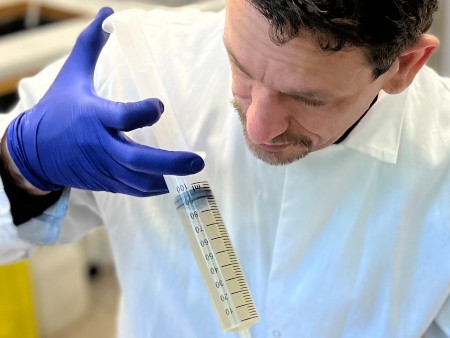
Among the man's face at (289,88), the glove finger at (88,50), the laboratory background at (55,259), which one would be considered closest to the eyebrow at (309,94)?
the man's face at (289,88)

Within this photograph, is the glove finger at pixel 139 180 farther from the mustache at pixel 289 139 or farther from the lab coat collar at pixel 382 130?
the lab coat collar at pixel 382 130

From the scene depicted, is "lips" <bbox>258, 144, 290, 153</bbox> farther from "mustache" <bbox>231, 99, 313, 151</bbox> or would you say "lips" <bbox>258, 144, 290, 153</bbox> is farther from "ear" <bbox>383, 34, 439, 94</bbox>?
"ear" <bbox>383, 34, 439, 94</bbox>

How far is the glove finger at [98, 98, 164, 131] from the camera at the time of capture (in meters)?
0.73

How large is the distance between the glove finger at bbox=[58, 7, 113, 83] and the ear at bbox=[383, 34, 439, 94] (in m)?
0.37

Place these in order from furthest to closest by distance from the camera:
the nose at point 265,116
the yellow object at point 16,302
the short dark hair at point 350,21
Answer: the yellow object at point 16,302, the nose at point 265,116, the short dark hair at point 350,21

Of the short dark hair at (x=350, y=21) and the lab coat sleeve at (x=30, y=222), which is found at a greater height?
the short dark hair at (x=350, y=21)

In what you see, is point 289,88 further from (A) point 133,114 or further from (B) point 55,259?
(B) point 55,259

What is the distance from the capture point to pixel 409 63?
2.48 feet

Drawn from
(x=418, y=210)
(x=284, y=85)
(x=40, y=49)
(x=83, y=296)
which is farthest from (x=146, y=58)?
(x=83, y=296)

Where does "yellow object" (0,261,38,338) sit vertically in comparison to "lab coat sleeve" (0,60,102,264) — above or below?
below

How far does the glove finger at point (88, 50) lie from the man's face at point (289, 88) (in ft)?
0.68

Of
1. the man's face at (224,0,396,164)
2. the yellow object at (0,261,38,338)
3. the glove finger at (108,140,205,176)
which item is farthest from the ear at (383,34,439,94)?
the yellow object at (0,261,38,338)

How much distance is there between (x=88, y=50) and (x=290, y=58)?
311 millimetres

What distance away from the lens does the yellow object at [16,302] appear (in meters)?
1.55
